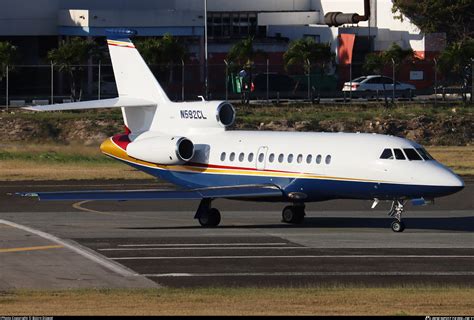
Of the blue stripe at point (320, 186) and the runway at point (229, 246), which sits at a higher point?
the blue stripe at point (320, 186)

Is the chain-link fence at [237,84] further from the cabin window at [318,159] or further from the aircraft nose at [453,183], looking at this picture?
the aircraft nose at [453,183]

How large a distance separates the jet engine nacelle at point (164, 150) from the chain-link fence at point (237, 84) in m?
40.8

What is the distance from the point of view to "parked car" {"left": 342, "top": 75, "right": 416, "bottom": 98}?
87.6m

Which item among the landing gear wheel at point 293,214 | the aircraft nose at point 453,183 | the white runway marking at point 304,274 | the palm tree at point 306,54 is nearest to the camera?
the white runway marking at point 304,274

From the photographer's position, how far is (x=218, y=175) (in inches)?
1503

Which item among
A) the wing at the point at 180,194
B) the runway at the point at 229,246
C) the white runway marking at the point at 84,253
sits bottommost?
the runway at the point at 229,246

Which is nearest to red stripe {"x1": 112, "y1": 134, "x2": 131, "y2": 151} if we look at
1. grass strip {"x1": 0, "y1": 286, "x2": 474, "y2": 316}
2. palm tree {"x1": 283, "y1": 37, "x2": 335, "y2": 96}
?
grass strip {"x1": 0, "y1": 286, "x2": 474, "y2": 316}

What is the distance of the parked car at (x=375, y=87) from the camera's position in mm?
87562

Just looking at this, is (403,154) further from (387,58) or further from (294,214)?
(387,58)

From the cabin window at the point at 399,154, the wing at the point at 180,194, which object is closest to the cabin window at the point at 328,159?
the wing at the point at 180,194

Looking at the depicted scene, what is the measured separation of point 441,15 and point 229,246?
3000 inches

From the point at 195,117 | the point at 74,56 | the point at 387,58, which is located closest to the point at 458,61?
the point at 387,58

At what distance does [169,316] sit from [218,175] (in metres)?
16.9

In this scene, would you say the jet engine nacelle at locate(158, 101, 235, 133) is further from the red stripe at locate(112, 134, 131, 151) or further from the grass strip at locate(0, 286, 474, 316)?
the grass strip at locate(0, 286, 474, 316)
